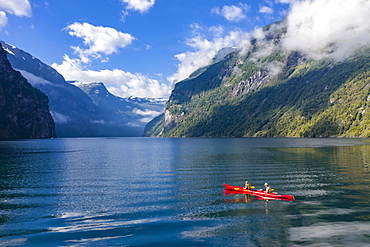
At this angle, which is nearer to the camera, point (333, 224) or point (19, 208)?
point (333, 224)

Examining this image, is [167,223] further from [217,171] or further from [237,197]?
[217,171]

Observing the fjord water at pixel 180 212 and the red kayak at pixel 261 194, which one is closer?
the fjord water at pixel 180 212

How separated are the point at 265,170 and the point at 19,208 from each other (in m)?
51.3

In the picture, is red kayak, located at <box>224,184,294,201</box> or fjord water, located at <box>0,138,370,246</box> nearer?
fjord water, located at <box>0,138,370,246</box>

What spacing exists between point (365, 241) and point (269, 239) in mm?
8294

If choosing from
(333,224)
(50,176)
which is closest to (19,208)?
(50,176)

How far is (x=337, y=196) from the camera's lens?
4016 centimetres

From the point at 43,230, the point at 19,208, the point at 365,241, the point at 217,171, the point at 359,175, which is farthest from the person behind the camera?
the point at 217,171

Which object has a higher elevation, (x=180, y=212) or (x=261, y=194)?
(x=261, y=194)

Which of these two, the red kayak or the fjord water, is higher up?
the red kayak

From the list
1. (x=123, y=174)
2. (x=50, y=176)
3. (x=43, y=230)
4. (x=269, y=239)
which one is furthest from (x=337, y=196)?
(x=50, y=176)

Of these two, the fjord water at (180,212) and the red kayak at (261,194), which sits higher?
the red kayak at (261,194)

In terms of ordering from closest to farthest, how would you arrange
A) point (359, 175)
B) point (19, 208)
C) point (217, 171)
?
1. point (19, 208)
2. point (359, 175)
3. point (217, 171)

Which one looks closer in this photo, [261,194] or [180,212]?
[180,212]
